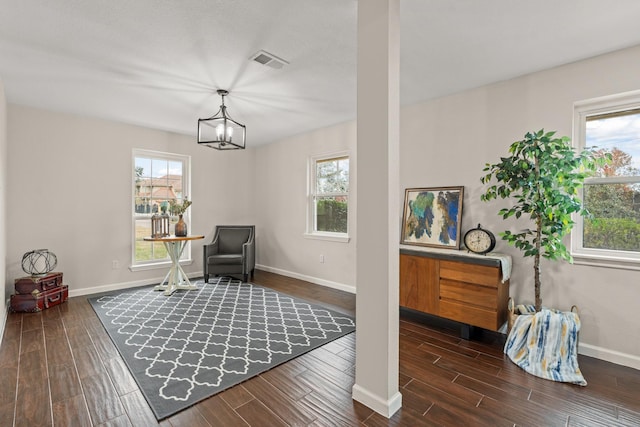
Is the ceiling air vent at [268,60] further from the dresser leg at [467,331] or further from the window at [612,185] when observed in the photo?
the dresser leg at [467,331]

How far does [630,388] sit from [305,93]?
3.65 m

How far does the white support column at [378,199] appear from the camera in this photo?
1.73 meters

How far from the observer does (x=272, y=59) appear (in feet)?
8.30

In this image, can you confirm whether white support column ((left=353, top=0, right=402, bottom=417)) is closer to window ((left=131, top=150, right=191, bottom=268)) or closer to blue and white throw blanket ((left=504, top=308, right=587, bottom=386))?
blue and white throw blanket ((left=504, top=308, right=587, bottom=386))


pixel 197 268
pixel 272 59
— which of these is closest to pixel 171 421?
pixel 272 59

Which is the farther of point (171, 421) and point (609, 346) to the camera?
point (609, 346)

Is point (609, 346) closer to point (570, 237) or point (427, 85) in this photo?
point (570, 237)

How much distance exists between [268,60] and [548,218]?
8.68ft

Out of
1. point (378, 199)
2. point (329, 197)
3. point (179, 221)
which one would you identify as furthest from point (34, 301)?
point (378, 199)

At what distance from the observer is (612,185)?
8.25 feet

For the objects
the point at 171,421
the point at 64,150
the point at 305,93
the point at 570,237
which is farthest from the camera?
the point at 64,150

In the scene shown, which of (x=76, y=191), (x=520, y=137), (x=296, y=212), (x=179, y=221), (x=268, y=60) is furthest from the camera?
(x=296, y=212)

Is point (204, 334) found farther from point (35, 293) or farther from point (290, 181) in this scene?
point (290, 181)

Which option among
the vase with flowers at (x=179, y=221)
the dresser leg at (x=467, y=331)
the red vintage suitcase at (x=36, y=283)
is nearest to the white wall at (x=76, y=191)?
the red vintage suitcase at (x=36, y=283)
